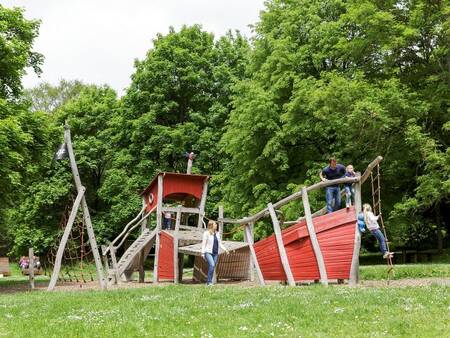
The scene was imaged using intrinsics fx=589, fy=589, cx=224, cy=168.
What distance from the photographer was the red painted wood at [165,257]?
74.4ft

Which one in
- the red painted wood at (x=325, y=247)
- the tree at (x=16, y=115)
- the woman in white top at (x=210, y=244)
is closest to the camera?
the red painted wood at (x=325, y=247)

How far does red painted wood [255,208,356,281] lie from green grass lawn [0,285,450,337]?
222cm

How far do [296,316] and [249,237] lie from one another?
871cm

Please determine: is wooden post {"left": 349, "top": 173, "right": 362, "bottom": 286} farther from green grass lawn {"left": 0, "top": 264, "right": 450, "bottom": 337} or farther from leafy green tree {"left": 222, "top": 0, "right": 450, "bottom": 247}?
leafy green tree {"left": 222, "top": 0, "right": 450, "bottom": 247}

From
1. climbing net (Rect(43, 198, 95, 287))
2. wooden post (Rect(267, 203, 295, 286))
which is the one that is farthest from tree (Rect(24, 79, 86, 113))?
wooden post (Rect(267, 203, 295, 286))

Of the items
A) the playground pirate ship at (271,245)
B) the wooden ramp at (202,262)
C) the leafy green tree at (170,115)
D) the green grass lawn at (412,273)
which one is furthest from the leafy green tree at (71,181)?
the green grass lawn at (412,273)

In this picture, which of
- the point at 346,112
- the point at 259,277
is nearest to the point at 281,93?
the point at 346,112

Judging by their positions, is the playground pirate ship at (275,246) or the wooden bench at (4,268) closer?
the playground pirate ship at (275,246)

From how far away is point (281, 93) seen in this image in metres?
31.4

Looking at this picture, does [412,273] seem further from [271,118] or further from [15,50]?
[15,50]

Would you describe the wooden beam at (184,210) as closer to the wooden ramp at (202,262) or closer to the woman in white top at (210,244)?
the wooden ramp at (202,262)

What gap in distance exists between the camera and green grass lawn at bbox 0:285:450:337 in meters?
8.13

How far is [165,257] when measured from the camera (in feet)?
75.6

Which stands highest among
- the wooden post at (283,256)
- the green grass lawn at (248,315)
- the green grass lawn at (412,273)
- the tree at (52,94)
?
the tree at (52,94)
